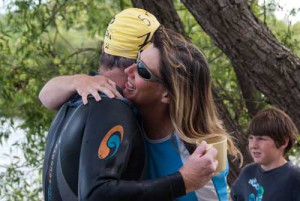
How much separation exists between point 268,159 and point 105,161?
7.34 feet

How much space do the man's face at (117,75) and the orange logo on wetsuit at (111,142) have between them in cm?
35

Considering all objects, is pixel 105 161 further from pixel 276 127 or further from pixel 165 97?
pixel 276 127

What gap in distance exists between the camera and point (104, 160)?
6.52 feet

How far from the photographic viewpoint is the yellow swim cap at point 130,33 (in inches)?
96.6

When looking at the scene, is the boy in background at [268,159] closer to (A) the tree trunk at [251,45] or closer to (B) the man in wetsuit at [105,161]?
(A) the tree trunk at [251,45]

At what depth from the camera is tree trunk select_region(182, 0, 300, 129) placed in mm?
4078

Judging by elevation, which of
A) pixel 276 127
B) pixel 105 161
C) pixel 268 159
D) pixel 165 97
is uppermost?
pixel 165 97

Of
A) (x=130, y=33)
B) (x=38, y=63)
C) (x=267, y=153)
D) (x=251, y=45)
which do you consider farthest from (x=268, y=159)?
(x=38, y=63)

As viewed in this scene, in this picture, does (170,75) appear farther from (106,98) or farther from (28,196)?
(28,196)

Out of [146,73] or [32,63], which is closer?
[146,73]

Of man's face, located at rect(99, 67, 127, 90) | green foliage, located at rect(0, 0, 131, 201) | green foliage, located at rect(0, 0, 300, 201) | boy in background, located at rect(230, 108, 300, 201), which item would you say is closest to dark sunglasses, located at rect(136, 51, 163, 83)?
man's face, located at rect(99, 67, 127, 90)

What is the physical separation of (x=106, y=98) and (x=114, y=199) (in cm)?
35

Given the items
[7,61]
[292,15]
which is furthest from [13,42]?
[292,15]

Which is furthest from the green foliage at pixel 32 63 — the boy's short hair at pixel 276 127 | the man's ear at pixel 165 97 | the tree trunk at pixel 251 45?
the man's ear at pixel 165 97
